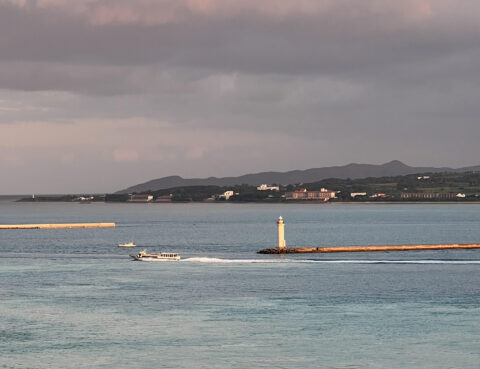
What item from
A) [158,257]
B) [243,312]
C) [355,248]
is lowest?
[243,312]

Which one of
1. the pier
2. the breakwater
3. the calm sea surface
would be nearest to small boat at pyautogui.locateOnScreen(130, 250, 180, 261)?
the calm sea surface

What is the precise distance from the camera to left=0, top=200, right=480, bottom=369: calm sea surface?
Result: 50.8m

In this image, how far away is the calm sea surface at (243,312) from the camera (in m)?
50.8

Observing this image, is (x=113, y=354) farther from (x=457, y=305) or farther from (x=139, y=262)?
(x=139, y=262)

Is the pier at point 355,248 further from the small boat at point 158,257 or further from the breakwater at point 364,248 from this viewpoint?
the small boat at point 158,257

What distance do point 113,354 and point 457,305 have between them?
99.9 feet

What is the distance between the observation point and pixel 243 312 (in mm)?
66312

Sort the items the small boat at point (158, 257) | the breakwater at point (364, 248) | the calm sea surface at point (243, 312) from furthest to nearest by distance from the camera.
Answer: the breakwater at point (364, 248) < the small boat at point (158, 257) < the calm sea surface at point (243, 312)

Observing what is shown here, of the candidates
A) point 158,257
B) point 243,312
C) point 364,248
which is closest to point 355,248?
point 364,248

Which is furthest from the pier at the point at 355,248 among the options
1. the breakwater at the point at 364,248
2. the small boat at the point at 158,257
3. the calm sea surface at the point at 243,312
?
the small boat at the point at 158,257

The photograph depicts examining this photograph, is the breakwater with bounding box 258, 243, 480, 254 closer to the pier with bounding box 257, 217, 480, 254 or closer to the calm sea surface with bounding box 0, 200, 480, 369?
the pier with bounding box 257, 217, 480, 254

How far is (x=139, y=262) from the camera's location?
372ft

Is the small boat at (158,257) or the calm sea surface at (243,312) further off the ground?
the small boat at (158,257)

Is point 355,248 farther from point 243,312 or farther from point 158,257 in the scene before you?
point 243,312
